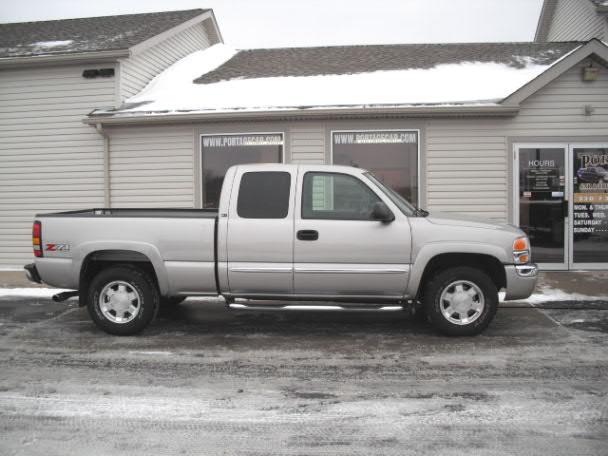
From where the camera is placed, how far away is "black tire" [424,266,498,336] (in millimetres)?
5805

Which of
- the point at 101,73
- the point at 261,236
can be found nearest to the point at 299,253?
the point at 261,236

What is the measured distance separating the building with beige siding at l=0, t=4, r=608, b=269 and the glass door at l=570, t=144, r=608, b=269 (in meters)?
0.03

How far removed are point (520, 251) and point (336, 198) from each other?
2129 millimetres

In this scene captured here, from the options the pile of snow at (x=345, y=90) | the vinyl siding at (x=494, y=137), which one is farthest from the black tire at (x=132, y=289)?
the vinyl siding at (x=494, y=137)

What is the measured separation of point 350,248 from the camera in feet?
19.0

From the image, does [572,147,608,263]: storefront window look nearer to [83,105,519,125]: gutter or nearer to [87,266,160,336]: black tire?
[83,105,519,125]: gutter

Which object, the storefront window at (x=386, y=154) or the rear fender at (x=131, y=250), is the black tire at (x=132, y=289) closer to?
the rear fender at (x=131, y=250)

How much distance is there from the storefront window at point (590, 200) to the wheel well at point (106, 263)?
842 cm

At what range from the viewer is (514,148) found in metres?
10.5

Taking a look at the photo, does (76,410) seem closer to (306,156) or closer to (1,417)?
(1,417)

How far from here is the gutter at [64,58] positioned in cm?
1127

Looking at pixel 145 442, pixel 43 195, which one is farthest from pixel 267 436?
pixel 43 195

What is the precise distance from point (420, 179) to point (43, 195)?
27.4ft

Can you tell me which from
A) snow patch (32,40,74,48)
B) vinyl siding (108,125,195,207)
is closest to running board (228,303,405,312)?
vinyl siding (108,125,195,207)
